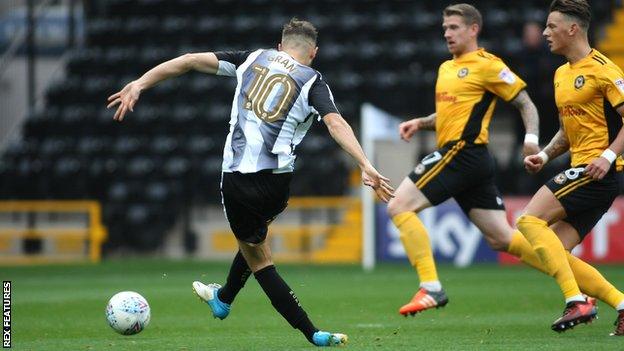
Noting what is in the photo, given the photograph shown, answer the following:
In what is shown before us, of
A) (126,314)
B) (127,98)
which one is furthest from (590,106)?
(126,314)

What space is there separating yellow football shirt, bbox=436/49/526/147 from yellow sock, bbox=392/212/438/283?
2.29 feet

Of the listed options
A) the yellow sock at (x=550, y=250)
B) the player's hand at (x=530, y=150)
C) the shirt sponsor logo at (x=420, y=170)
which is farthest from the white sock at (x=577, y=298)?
the shirt sponsor logo at (x=420, y=170)

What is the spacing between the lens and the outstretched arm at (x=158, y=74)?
737cm

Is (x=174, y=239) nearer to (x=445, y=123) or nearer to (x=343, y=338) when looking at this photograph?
(x=445, y=123)

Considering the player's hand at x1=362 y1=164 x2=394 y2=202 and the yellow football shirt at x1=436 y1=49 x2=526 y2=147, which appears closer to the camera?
the player's hand at x1=362 y1=164 x2=394 y2=202

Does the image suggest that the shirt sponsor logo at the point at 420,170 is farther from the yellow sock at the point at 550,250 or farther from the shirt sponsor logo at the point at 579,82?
the shirt sponsor logo at the point at 579,82

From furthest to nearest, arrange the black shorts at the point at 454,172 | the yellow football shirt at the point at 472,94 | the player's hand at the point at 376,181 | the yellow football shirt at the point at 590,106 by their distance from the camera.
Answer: the yellow football shirt at the point at 472,94 → the black shorts at the point at 454,172 → the yellow football shirt at the point at 590,106 → the player's hand at the point at 376,181

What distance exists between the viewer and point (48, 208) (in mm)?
19812

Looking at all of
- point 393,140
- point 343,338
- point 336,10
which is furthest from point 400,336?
point 336,10

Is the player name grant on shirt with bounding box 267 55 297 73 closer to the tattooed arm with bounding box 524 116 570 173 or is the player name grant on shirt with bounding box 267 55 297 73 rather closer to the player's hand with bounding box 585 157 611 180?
the tattooed arm with bounding box 524 116 570 173

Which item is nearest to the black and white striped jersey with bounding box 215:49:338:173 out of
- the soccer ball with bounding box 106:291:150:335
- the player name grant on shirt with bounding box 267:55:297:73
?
the player name grant on shirt with bounding box 267:55:297:73

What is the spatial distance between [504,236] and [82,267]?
10.1m

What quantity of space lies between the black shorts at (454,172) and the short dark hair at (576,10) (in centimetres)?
132

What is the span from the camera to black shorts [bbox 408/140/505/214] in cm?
926
